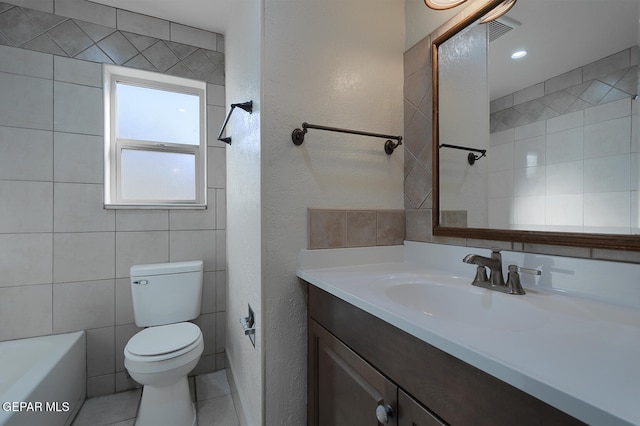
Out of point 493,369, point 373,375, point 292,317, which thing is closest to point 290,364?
point 292,317

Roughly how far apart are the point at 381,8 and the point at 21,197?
2.23m

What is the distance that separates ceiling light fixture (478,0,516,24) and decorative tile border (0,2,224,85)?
173 cm

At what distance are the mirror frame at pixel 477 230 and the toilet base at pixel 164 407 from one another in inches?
62.5

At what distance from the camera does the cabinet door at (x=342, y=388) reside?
2.34 feet

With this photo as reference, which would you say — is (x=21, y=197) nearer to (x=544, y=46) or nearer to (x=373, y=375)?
(x=373, y=375)

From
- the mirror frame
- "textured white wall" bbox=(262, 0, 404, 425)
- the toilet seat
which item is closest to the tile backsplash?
the toilet seat

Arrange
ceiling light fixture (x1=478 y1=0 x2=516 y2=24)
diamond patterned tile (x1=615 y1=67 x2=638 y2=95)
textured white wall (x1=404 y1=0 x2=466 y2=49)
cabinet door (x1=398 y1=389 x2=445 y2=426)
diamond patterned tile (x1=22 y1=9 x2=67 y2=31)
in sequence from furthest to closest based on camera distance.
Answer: diamond patterned tile (x1=22 y1=9 x2=67 y2=31)
textured white wall (x1=404 y1=0 x2=466 y2=49)
ceiling light fixture (x1=478 y1=0 x2=516 y2=24)
diamond patterned tile (x1=615 y1=67 x2=638 y2=95)
cabinet door (x1=398 y1=389 x2=445 y2=426)

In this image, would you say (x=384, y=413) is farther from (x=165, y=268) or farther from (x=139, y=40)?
(x=139, y=40)

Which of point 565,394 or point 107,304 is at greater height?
point 565,394

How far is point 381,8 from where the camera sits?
1.30 meters

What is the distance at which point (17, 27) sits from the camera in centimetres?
160

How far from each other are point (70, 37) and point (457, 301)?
101 inches

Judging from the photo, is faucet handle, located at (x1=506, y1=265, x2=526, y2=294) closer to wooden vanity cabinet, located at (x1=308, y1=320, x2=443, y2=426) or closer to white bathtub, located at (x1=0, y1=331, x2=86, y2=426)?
wooden vanity cabinet, located at (x1=308, y1=320, x2=443, y2=426)

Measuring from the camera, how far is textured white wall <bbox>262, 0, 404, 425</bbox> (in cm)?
107
